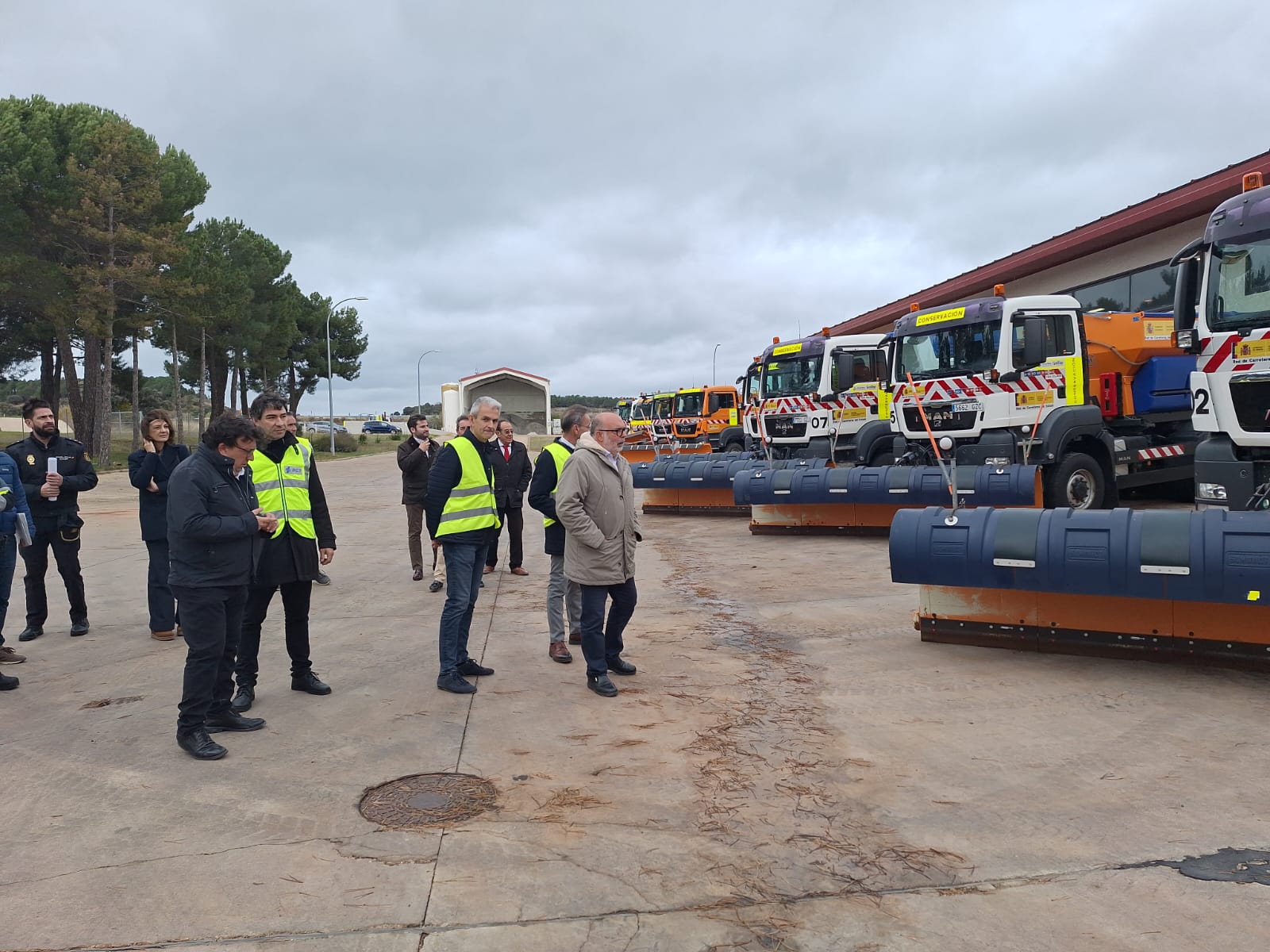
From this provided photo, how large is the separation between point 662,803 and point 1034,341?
28.9ft

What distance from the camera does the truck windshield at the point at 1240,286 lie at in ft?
23.3

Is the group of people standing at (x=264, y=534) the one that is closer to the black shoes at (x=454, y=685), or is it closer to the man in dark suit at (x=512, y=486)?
the black shoes at (x=454, y=685)

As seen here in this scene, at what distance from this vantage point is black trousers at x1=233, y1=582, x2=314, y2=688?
208 inches

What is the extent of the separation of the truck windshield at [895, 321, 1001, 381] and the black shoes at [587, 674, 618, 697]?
767cm

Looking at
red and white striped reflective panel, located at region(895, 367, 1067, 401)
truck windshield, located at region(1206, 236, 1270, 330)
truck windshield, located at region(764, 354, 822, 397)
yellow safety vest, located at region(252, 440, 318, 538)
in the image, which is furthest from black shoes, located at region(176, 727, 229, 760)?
truck windshield, located at region(764, 354, 822, 397)

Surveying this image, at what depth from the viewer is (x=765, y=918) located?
2932 mm

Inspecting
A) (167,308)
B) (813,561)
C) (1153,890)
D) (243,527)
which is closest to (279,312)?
(167,308)

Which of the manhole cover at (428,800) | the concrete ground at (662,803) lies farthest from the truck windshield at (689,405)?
the manhole cover at (428,800)

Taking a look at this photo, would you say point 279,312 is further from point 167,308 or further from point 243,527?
point 243,527

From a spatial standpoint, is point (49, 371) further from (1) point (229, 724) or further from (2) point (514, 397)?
(2) point (514, 397)

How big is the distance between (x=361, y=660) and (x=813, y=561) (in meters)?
5.49

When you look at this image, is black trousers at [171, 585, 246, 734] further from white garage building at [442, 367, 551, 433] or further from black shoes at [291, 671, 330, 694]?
white garage building at [442, 367, 551, 433]

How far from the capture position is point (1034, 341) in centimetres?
1073

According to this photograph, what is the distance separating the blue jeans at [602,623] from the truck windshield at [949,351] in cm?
726
